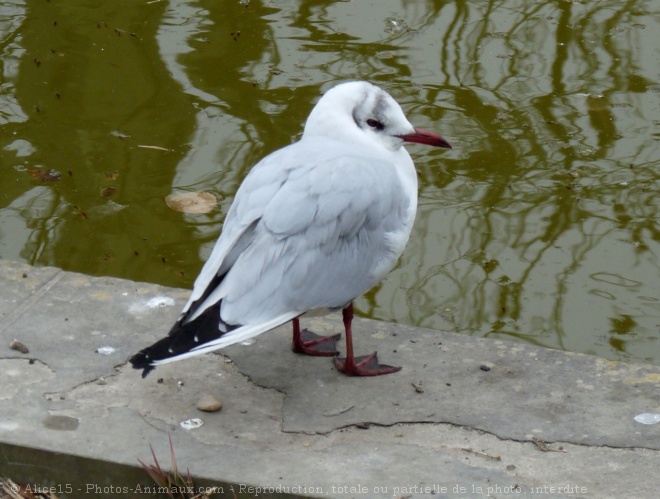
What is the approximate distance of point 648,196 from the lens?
5.16 metres

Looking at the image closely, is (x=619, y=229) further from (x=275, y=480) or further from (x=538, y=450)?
(x=275, y=480)

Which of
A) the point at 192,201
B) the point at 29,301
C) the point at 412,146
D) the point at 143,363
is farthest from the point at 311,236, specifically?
the point at 412,146

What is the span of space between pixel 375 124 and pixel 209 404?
42.1 inches

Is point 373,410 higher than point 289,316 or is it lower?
lower

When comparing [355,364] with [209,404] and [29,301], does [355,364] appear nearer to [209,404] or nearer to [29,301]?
[209,404]

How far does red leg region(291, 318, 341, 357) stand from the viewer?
142 inches

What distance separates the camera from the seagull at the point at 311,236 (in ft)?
10.1

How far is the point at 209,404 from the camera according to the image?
3.23m

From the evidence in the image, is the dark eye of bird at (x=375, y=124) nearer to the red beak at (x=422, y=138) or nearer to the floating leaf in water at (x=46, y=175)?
the red beak at (x=422, y=138)

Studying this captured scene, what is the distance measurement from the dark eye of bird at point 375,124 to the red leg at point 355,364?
0.60 metres

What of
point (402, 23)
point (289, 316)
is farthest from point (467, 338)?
point (402, 23)

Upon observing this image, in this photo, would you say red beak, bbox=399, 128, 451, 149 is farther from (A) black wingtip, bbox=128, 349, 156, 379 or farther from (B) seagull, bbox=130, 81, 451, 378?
(A) black wingtip, bbox=128, 349, 156, 379

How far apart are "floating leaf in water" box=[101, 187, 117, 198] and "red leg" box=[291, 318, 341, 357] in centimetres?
183

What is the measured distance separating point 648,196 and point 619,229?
0.34m
